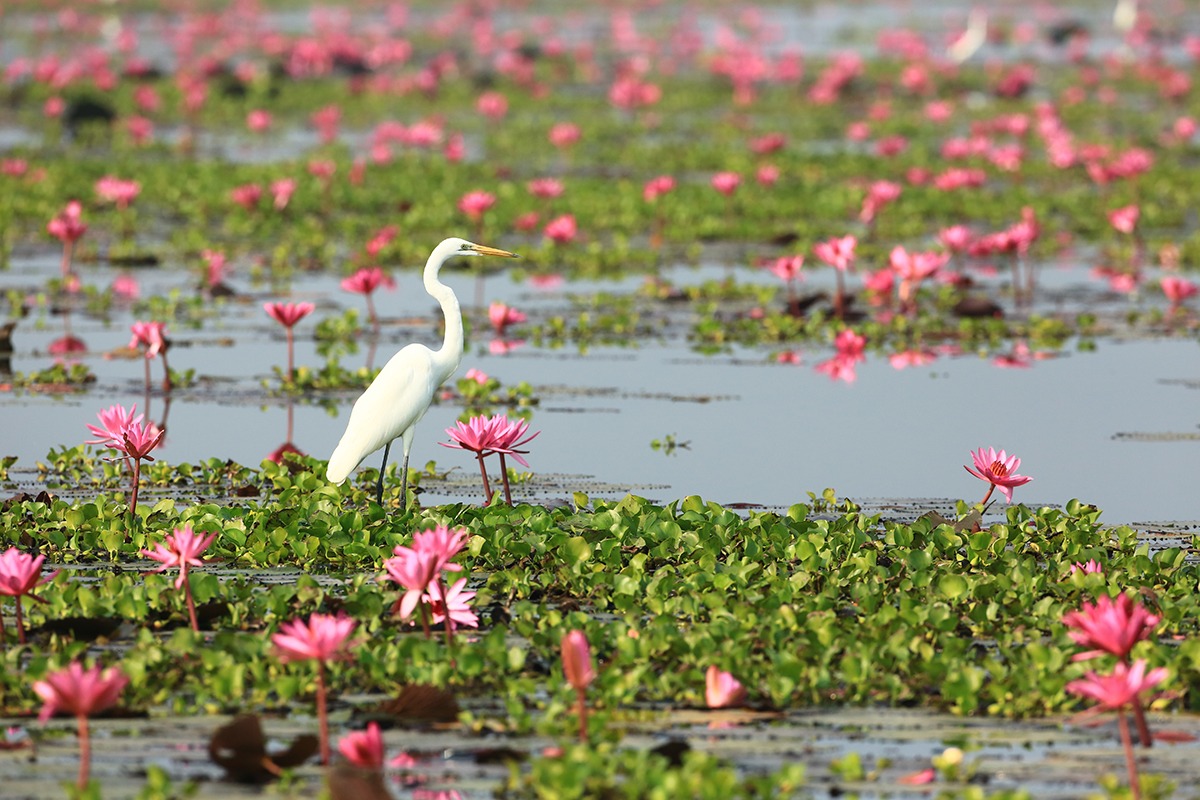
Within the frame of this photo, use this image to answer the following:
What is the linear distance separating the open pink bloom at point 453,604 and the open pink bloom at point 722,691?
781 millimetres

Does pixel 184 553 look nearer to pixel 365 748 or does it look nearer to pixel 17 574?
pixel 17 574

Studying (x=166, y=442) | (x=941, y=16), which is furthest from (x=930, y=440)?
(x=941, y=16)

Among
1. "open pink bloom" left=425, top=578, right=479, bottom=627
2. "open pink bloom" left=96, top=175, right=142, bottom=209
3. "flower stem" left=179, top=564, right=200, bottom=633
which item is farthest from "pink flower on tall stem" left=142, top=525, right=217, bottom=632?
"open pink bloom" left=96, top=175, right=142, bottom=209

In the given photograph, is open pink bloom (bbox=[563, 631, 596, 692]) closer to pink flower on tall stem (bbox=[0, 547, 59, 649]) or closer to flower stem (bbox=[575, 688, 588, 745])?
flower stem (bbox=[575, 688, 588, 745])

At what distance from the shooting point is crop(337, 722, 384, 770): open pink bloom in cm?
462

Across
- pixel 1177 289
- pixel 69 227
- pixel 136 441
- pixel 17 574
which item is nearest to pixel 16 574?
pixel 17 574

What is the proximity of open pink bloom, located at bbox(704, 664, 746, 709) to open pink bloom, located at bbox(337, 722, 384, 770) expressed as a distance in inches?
38.9

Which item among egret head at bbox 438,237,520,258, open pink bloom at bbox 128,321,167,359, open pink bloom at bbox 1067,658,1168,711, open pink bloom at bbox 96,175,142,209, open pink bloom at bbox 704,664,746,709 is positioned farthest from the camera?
open pink bloom at bbox 96,175,142,209

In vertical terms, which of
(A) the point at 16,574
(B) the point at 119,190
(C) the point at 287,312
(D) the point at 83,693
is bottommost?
(D) the point at 83,693

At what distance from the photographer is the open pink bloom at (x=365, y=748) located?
4617 mm

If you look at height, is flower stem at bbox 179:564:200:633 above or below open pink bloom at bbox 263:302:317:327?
below

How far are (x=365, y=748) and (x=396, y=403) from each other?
302 centimetres

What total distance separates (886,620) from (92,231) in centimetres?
1152

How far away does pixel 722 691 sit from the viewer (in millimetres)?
5203
